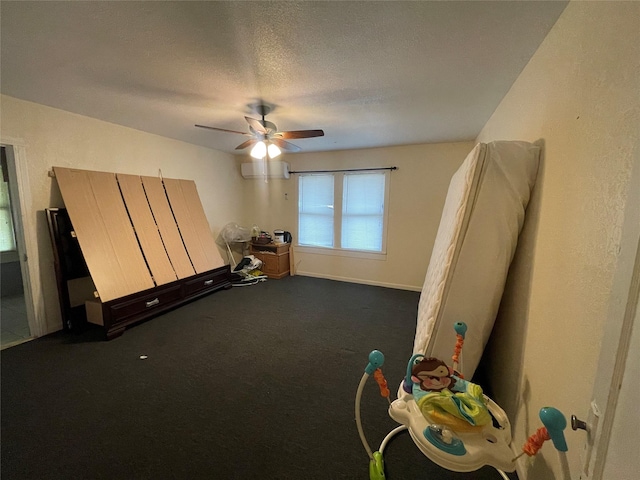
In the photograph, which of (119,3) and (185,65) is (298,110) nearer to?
(185,65)

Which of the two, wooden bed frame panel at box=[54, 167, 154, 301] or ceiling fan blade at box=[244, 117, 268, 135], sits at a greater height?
ceiling fan blade at box=[244, 117, 268, 135]

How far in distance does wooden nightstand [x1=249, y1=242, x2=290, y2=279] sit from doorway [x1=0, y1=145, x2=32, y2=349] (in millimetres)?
3073

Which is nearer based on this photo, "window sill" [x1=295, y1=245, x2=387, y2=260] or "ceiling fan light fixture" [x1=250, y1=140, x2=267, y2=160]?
"ceiling fan light fixture" [x1=250, y1=140, x2=267, y2=160]

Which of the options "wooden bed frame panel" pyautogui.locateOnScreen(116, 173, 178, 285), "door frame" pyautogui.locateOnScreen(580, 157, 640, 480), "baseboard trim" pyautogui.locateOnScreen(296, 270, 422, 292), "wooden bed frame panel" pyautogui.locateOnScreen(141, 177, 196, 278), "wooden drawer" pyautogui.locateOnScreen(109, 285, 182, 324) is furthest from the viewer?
"baseboard trim" pyautogui.locateOnScreen(296, 270, 422, 292)

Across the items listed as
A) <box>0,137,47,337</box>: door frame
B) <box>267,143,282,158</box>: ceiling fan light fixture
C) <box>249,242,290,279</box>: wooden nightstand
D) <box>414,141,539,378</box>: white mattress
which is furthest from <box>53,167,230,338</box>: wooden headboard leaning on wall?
<box>414,141,539,378</box>: white mattress

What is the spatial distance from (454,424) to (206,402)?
1.69m

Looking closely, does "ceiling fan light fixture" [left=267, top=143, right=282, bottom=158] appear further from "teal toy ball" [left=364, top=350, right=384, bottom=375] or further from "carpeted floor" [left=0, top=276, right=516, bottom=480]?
"teal toy ball" [left=364, top=350, right=384, bottom=375]

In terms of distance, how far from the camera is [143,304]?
10.3 feet

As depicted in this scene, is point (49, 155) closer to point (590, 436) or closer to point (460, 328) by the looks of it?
point (460, 328)

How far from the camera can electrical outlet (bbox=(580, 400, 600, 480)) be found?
705mm

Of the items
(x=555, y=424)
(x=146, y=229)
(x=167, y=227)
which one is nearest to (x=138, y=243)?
(x=146, y=229)

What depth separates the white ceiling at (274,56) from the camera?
1.34 m

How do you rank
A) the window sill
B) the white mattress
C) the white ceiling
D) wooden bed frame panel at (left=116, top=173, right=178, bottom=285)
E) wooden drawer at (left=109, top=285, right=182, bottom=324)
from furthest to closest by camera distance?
the window sill
wooden bed frame panel at (left=116, top=173, right=178, bottom=285)
wooden drawer at (left=109, top=285, right=182, bottom=324)
the white mattress
the white ceiling

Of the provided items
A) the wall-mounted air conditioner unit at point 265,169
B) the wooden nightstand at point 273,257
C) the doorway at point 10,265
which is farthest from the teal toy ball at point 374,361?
the wall-mounted air conditioner unit at point 265,169
